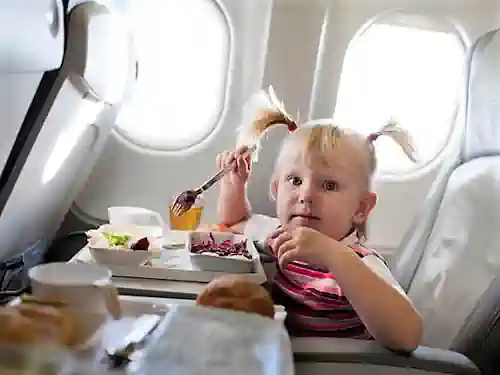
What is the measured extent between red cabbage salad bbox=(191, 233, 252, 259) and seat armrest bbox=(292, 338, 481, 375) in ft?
1.03

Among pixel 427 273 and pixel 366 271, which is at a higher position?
pixel 366 271

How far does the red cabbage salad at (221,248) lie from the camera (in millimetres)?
1397

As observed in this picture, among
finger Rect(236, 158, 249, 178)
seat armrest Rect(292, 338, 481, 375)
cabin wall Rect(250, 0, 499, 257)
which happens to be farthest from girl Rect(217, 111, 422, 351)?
cabin wall Rect(250, 0, 499, 257)

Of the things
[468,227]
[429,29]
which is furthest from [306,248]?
[429,29]

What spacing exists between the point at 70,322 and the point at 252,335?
0.71 feet

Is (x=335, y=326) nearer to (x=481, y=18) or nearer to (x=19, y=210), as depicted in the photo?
(x=19, y=210)

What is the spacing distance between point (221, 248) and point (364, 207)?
33 centimetres

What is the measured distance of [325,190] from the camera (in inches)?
57.1

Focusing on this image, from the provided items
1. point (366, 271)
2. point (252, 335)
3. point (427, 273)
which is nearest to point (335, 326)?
point (366, 271)

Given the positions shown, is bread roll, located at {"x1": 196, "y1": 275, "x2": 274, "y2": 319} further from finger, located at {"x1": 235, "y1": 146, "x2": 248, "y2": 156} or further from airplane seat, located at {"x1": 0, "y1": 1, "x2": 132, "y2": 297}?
finger, located at {"x1": 235, "y1": 146, "x2": 248, "y2": 156}

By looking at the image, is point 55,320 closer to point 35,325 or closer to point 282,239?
point 35,325

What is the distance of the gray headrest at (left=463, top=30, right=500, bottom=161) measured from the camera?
1.73m

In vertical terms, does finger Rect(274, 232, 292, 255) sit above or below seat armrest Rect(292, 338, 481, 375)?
A: above

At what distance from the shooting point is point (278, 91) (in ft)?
7.48
